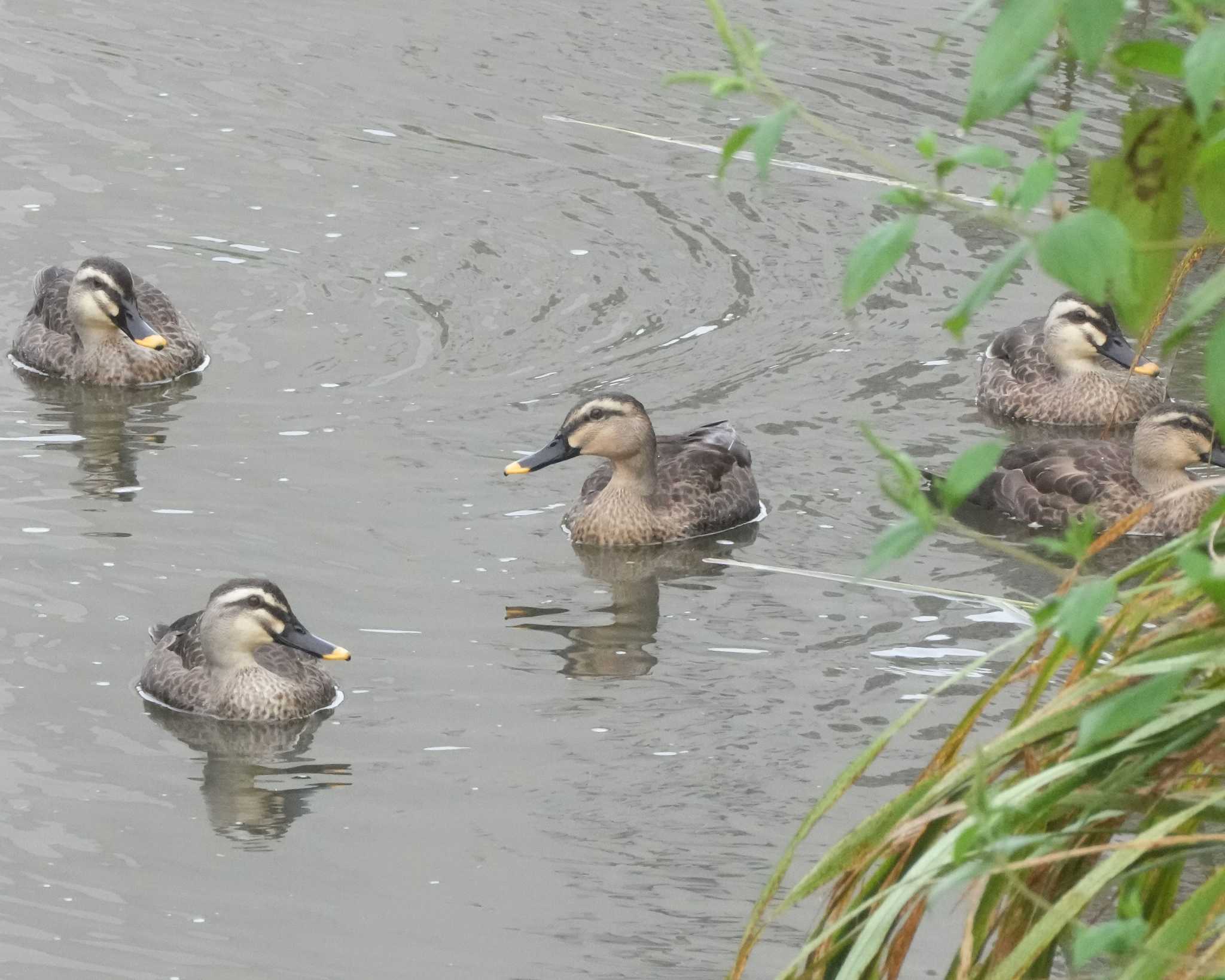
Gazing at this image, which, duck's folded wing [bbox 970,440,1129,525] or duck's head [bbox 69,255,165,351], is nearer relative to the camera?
duck's folded wing [bbox 970,440,1129,525]

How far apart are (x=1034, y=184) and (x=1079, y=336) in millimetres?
10895

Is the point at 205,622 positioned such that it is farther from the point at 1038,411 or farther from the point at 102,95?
the point at 102,95

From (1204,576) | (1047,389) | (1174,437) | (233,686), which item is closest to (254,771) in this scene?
(233,686)

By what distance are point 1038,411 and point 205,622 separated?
18.6 ft

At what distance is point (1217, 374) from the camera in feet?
5.98

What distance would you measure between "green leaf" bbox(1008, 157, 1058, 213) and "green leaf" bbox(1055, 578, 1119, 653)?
374 mm

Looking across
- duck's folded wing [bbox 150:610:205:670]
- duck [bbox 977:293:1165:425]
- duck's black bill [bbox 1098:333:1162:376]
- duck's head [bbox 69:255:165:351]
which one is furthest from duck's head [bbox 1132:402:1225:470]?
duck's head [bbox 69:255:165:351]

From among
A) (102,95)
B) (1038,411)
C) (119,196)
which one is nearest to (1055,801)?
(1038,411)

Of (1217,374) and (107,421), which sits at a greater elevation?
(1217,374)

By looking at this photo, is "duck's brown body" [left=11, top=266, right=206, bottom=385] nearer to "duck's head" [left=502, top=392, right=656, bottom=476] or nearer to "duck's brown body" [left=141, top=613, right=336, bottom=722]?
"duck's head" [left=502, top=392, right=656, bottom=476]

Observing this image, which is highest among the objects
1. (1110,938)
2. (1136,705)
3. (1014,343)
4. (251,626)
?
(1136,705)

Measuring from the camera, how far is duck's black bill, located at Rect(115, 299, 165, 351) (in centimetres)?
1220

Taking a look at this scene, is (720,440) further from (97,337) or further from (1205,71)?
(1205,71)

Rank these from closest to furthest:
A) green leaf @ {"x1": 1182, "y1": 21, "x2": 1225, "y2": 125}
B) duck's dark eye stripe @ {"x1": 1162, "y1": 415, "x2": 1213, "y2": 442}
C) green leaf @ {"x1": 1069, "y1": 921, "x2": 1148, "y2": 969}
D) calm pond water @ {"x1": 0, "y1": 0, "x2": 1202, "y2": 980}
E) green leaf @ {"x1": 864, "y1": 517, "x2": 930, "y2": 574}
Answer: green leaf @ {"x1": 1182, "y1": 21, "x2": 1225, "y2": 125} → green leaf @ {"x1": 1069, "y1": 921, "x2": 1148, "y2": 969} → green leaf @ {"x1": 864, "y1": 517, "x2": 930, "y2": 574} → calm pond water @ {"x1": 0, "y1": 0, "x2": 1202, "y2": 980} → duck's dark eye stripe @ {"x1": 1162, "y1": 415, "x2": 1213, "y2": 442}
